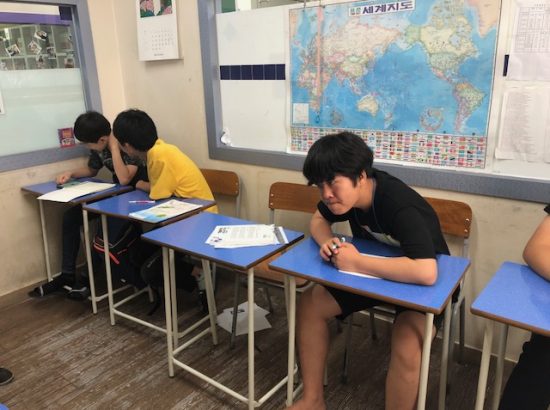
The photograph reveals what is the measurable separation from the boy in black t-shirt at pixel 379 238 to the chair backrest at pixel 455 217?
39cm

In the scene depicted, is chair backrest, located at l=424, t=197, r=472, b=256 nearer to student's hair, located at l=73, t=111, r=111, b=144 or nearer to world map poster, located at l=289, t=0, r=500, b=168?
world map poster, located at l=289, t=0, r=500, b=168

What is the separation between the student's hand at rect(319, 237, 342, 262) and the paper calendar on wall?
6.36 ft

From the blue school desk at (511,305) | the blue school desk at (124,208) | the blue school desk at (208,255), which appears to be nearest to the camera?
the blue school desk at (511,305)

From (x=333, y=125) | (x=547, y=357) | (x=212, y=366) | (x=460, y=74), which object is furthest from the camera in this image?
(x=333, y=125)

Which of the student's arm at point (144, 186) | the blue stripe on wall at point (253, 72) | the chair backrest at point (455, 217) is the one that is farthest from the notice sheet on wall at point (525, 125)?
the student's arm at point (144, 186)

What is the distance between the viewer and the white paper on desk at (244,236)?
73.1 inches

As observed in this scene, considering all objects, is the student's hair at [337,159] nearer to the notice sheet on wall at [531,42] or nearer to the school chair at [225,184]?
the notice sheet on wall at [531,42]

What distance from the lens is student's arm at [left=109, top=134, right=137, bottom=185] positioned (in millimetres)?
2824

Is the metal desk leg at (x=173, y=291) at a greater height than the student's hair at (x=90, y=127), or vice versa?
the student's hair at (x=90, y=127)

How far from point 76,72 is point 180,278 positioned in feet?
5.56

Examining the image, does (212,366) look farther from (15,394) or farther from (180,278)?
(15,394)

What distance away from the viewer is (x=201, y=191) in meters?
2.65

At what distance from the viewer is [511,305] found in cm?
131

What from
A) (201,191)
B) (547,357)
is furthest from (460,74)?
(201,191)
